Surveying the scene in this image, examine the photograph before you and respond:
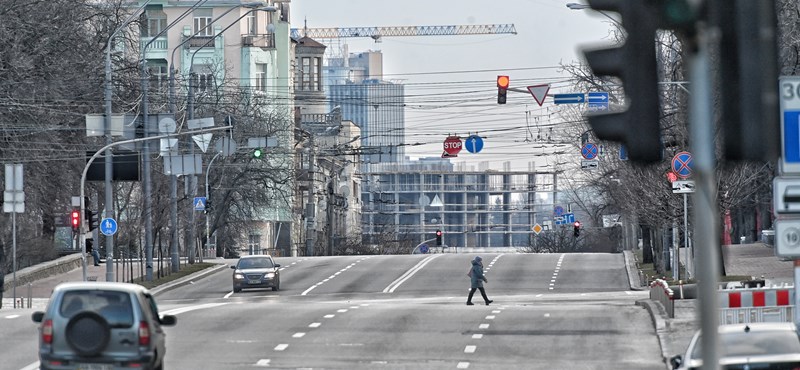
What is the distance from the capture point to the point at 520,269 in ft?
212

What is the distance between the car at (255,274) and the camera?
2077 inches

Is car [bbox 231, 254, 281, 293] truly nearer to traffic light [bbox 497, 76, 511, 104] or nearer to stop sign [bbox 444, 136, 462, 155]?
stop sign [bbox 444, 136, 462, 155]

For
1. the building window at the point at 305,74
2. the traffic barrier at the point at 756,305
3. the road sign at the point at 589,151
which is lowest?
the traffic barrier at the point at 756,305

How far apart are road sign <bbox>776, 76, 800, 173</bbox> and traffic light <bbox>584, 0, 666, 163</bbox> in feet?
26.8

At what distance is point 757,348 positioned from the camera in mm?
15758

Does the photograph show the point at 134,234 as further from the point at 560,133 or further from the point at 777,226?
the point at 777,226

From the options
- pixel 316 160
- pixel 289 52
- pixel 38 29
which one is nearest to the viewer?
pixel 38 29

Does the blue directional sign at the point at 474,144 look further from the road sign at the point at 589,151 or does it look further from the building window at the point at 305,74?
the building window at the point at 305,74

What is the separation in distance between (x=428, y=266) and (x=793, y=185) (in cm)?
5077

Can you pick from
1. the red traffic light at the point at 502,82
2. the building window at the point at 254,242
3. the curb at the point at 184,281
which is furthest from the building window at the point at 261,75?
the red traffic light at the point at 502,82

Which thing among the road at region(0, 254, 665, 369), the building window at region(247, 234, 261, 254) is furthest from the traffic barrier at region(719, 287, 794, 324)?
the building window at region(247, 234, 261, 254)

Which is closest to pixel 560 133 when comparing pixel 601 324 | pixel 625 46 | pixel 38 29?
pixel 38 29

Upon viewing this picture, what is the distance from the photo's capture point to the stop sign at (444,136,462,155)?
61.3 m

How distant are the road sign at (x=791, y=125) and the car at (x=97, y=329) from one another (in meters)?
8.16
